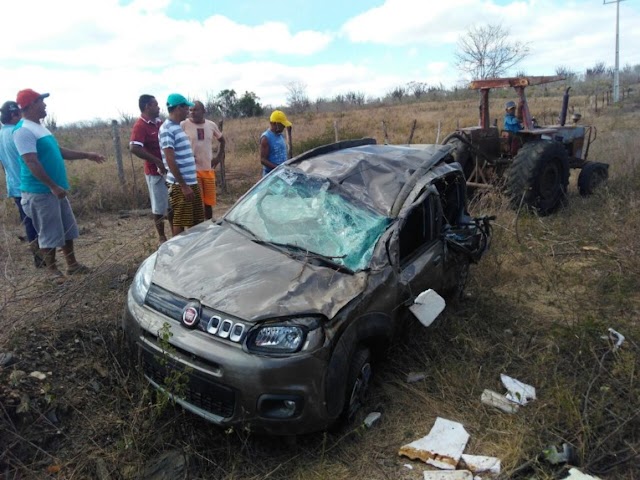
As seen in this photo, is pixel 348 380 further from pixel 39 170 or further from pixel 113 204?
pixel 113 204

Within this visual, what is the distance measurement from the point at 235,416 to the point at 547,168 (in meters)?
6.61

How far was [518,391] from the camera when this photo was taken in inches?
133

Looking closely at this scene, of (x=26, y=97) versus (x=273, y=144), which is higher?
(x=26, y=97)

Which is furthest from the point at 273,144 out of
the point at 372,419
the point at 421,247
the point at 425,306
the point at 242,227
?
the point at 372,419

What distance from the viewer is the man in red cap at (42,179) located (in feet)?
14.8

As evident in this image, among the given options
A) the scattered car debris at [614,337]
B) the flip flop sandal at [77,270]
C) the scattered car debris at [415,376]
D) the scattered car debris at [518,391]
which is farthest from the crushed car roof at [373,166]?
the flip flop sandal at [77,270]

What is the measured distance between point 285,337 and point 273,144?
416cm

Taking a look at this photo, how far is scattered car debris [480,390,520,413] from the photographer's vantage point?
313cm

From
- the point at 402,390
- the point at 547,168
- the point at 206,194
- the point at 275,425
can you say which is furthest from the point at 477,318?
the point at 547,168

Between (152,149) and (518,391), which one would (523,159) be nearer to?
(518,391)

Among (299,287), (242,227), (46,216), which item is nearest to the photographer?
(299,287)

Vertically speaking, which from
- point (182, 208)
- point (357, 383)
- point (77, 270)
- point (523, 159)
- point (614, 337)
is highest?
point (523, 159)

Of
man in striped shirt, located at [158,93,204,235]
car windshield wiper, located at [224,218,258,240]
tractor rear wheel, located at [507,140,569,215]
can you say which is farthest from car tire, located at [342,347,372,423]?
tractor rear wheel, located at [507,140,569,215]

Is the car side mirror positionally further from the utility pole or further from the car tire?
the utility pole
